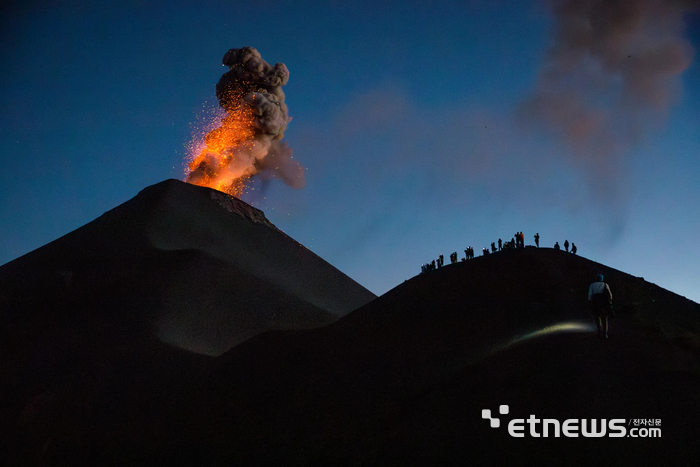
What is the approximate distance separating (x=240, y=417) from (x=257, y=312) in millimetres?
18741

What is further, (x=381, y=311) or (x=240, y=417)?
(x=381, y=311)

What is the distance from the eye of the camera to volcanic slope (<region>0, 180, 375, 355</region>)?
105 ft

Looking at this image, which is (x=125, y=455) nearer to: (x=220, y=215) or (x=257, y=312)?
(x=257, y=312)

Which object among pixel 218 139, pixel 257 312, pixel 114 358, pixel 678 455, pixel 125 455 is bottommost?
pixel 125 455

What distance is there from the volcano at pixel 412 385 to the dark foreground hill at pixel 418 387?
0.18 feet

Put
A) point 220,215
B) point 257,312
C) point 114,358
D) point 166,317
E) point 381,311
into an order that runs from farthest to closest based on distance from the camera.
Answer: point 220,215 → point 257,312 → point 166,317 → point 114,358 → point 381,311

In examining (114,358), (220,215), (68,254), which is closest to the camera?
(114,358)

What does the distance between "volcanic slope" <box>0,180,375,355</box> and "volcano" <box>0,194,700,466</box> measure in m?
4.53

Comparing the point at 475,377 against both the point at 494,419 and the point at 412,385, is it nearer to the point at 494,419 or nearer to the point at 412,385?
the point at 494,419

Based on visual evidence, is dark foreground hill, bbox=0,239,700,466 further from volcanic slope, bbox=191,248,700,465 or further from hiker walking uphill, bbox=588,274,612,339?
hiker walking uphill, bbox=588,274,612,339

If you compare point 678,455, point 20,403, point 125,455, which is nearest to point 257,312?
point 20,403

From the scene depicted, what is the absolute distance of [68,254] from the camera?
129 feet

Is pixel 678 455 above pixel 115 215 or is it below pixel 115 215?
below

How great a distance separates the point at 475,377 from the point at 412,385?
207 cm
